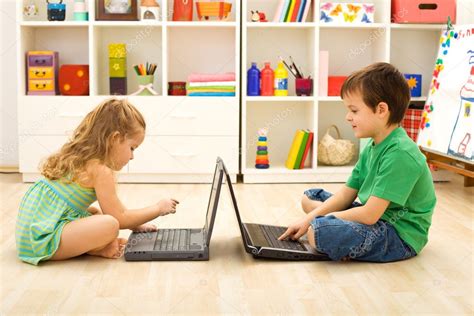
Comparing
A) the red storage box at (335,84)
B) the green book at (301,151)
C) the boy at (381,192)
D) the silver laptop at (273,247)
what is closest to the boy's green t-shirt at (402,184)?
the boy at (381,192)

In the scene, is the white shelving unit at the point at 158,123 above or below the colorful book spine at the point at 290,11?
below

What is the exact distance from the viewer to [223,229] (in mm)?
2766

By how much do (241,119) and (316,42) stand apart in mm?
558

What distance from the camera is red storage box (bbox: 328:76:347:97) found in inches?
155

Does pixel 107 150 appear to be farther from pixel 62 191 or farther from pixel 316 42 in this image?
pixel 316 42

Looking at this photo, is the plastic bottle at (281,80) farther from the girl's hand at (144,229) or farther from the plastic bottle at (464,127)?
the girl's hand at (144,229)

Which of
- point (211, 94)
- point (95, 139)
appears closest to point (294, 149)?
point (211, 94)

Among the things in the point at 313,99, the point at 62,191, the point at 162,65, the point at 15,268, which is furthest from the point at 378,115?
the point at 162,65

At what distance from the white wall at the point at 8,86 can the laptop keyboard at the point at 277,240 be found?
210 centimetres

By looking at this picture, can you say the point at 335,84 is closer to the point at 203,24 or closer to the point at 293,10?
the point at 293,10

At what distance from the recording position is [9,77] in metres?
4.12

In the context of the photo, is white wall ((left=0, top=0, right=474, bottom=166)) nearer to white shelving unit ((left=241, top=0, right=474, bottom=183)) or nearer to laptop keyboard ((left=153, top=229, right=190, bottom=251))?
white shelving unit ((left=241, top=0, right=474, bottom=183))

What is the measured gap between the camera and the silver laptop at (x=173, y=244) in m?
2.29

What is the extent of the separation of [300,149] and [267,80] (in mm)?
402
